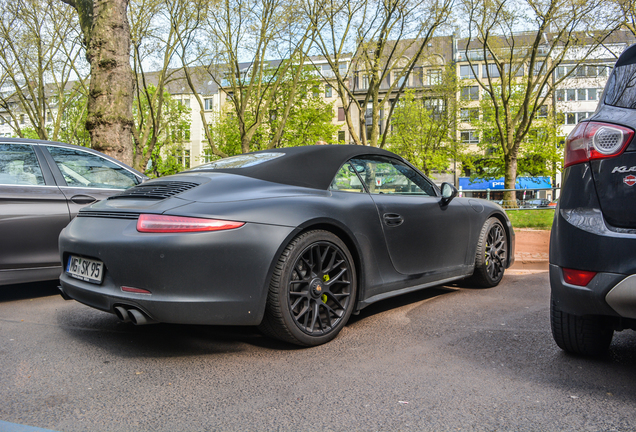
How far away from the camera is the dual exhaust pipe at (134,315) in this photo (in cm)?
295

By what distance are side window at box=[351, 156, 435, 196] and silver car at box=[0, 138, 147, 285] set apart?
280cm

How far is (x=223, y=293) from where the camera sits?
2975 mm

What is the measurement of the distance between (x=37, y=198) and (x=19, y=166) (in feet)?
1.20

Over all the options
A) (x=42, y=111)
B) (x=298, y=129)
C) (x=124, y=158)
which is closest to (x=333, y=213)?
(x=124, y=158)

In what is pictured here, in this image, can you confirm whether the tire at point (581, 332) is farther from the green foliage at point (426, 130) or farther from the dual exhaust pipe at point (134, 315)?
the green foliage at point (426, 130)

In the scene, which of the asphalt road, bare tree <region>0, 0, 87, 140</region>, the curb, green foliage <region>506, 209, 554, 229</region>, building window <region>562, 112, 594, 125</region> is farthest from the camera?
building window <region>562, 112, 594, 125</region>

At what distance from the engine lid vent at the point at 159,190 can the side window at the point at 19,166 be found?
6.39 feet

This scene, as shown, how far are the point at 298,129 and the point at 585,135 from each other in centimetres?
Answer: 3307

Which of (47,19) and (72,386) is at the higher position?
(47,19)

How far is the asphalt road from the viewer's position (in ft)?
7.48

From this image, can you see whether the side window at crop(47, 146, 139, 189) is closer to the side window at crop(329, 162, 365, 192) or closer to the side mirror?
the side window at crop(329, 162, 365, 192)

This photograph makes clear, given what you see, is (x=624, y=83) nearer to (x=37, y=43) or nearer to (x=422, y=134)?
(x=37, y=43)

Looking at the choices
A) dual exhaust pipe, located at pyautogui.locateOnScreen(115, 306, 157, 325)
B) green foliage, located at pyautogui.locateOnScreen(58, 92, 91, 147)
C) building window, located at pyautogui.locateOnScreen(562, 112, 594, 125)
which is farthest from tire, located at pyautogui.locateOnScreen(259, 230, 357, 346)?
building window, located at pyautogui.locateOnScreen(562, 112, 594, 125)

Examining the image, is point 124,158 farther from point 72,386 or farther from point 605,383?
point 605,383
